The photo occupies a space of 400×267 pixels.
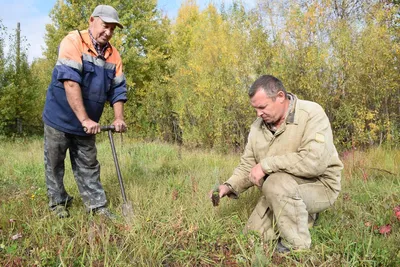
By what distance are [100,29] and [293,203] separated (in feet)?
7.46

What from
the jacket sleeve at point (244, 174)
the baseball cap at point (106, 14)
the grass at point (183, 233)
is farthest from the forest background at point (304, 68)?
the baseball cap at point (106, 14)

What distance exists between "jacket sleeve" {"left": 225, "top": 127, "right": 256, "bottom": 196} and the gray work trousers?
1408 mm

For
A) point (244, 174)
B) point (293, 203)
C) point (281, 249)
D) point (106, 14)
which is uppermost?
point (106, 14)

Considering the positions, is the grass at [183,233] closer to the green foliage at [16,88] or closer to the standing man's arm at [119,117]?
the standing man's arm at [119,117]

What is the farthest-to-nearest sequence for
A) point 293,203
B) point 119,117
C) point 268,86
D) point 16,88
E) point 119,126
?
point 16,88
point 119,117
point 119,126
point 268,86
point 293,203

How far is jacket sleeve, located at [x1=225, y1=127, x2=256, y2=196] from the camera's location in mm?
3070

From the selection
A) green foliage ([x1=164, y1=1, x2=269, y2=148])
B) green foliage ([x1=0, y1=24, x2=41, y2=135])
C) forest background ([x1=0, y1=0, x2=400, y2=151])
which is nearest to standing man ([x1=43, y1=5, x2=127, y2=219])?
forest background ([x1=0, y1=0, x2=400, y2=151])

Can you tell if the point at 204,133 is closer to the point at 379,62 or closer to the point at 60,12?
the point at 379,62

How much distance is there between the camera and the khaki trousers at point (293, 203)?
2.67 m

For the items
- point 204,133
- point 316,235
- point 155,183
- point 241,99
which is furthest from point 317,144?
point 204,133

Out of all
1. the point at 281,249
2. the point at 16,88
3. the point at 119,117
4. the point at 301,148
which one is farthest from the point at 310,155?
the point at 16,88

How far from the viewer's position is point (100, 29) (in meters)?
3.29

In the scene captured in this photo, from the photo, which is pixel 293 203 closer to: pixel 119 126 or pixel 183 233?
pixel 183 233

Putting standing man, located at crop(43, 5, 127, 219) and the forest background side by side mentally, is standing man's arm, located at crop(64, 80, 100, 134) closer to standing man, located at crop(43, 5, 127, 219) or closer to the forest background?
standing man, located at crop(43, 5, 127, 219)
